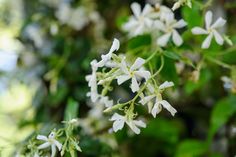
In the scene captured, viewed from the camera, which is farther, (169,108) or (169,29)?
(169,29)

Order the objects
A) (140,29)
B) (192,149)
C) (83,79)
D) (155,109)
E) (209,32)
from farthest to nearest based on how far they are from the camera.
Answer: (83,79), (192,149), (140,29), (209,32), (155,109)

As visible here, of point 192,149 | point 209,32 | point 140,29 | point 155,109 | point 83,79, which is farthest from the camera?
point 83,79

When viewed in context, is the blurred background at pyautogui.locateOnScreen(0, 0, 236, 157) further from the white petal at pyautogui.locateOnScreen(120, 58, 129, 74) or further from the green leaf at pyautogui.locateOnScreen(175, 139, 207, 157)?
the white petal at pyautogui.locateOnScreen(120, 58, 129, 74)

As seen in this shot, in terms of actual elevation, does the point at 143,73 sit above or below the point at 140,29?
below

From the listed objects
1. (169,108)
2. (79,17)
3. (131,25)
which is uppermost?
(79,17)

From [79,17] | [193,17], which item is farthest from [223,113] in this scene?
[79,17]

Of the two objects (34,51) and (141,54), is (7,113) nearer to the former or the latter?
(34,51)

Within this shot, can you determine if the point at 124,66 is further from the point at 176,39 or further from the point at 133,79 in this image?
the point at 176,39

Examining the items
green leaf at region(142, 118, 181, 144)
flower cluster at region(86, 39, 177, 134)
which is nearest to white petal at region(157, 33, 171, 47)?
flower cluster at region(86, 39, 177, 134)
